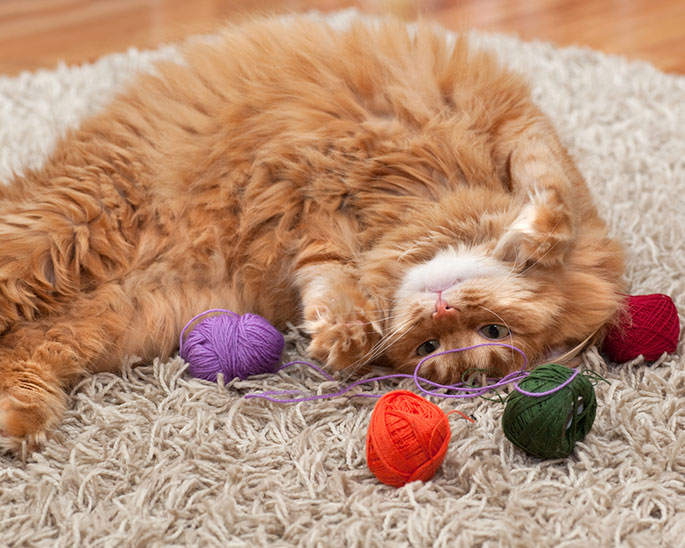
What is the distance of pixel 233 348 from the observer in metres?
1.43

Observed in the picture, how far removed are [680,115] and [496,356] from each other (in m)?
1.43

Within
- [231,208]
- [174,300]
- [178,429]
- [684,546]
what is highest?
[231,208]

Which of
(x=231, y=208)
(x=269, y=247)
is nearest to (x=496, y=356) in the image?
(x=269, y=247)

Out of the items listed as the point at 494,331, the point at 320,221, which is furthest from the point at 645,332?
the point at 320,221

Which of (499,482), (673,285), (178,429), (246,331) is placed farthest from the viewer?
(673,285)

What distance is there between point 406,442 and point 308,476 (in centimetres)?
17

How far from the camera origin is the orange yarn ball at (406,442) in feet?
3.82

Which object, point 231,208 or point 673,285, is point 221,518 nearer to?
point 231,208

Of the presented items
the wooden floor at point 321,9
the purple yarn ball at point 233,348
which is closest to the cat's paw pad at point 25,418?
the purple yarn ball at point 233,348

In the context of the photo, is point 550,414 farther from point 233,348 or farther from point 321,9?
point 321,9

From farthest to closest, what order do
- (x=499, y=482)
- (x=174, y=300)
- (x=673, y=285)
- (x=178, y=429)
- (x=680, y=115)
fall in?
(x=680, y=115), (x=673, y=285), (x=174, y=300), (x=178, y=429), (x=499, y=482)

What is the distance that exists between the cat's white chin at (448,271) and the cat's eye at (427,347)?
0.10 meters

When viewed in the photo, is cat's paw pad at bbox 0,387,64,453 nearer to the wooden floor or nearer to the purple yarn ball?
the purple yarn ball

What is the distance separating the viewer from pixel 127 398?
1.40 metres
